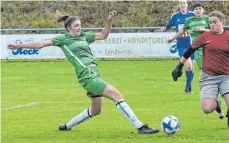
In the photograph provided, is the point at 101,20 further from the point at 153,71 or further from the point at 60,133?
the point at 60,133

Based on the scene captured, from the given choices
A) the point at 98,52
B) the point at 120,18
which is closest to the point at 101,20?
the point at 120,18

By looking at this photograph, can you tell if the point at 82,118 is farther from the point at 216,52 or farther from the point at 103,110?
the point at 103,110

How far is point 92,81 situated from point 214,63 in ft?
6.54

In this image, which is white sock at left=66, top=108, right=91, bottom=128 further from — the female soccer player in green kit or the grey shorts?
the grey shorts

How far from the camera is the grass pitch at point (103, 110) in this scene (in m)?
10.0

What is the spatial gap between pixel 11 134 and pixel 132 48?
19.3 metres

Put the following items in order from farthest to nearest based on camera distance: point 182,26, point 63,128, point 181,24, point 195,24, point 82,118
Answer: point 181,24, point 182,26, point 195,24, point 63,128, point 82,118

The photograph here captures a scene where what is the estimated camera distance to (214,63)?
1036 cm

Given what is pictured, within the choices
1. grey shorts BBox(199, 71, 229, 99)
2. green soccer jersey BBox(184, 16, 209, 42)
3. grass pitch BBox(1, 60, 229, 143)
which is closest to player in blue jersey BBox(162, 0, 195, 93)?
grass pitch BBox(1, 60, 229, 143)

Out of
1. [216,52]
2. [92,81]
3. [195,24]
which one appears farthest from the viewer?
[195,24]

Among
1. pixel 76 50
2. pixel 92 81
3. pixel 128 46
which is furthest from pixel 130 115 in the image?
pixel 128 46

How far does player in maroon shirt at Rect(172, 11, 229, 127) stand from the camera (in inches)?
403

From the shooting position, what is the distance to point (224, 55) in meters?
10.3

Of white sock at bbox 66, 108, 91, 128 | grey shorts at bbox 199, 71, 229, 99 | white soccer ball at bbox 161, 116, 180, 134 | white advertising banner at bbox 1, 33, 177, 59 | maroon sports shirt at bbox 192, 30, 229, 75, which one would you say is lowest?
white advertising banner at bbox 1, 33, 177, 59
